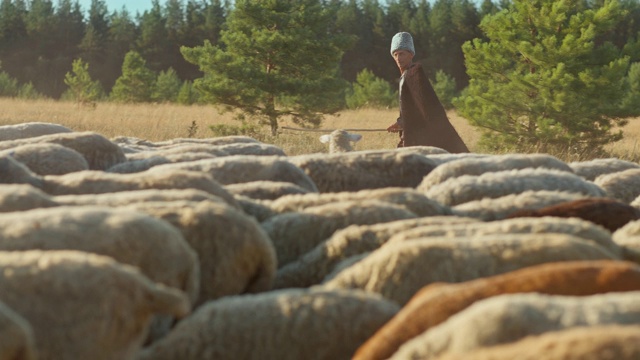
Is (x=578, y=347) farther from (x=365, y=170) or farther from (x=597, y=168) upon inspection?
(x=597, y=168)

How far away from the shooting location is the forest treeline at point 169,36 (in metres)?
68.9

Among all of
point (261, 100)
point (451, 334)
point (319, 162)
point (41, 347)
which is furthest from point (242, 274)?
point (261, 100)

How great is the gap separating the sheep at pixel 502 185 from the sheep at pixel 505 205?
360mm

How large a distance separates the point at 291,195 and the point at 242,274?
150 centimetres

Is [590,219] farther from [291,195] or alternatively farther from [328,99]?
[328,99]

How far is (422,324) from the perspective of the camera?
2.60 metres

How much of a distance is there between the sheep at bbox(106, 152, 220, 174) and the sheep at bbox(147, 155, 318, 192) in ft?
1.65

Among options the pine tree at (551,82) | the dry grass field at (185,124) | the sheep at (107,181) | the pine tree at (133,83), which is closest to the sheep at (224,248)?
the sheep at (107,181)

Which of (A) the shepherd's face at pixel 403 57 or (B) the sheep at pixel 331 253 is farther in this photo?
(A) the shepherd's face at pixel 403 57

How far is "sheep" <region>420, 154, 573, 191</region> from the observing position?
625cm

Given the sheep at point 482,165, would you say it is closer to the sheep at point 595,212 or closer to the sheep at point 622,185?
the sheep at point 622,185

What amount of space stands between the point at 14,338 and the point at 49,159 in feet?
13.0

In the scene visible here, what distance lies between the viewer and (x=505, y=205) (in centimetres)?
492

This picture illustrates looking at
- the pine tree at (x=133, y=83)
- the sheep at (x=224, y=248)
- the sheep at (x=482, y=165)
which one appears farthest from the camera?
the pine tree at (x=133, y=83)
